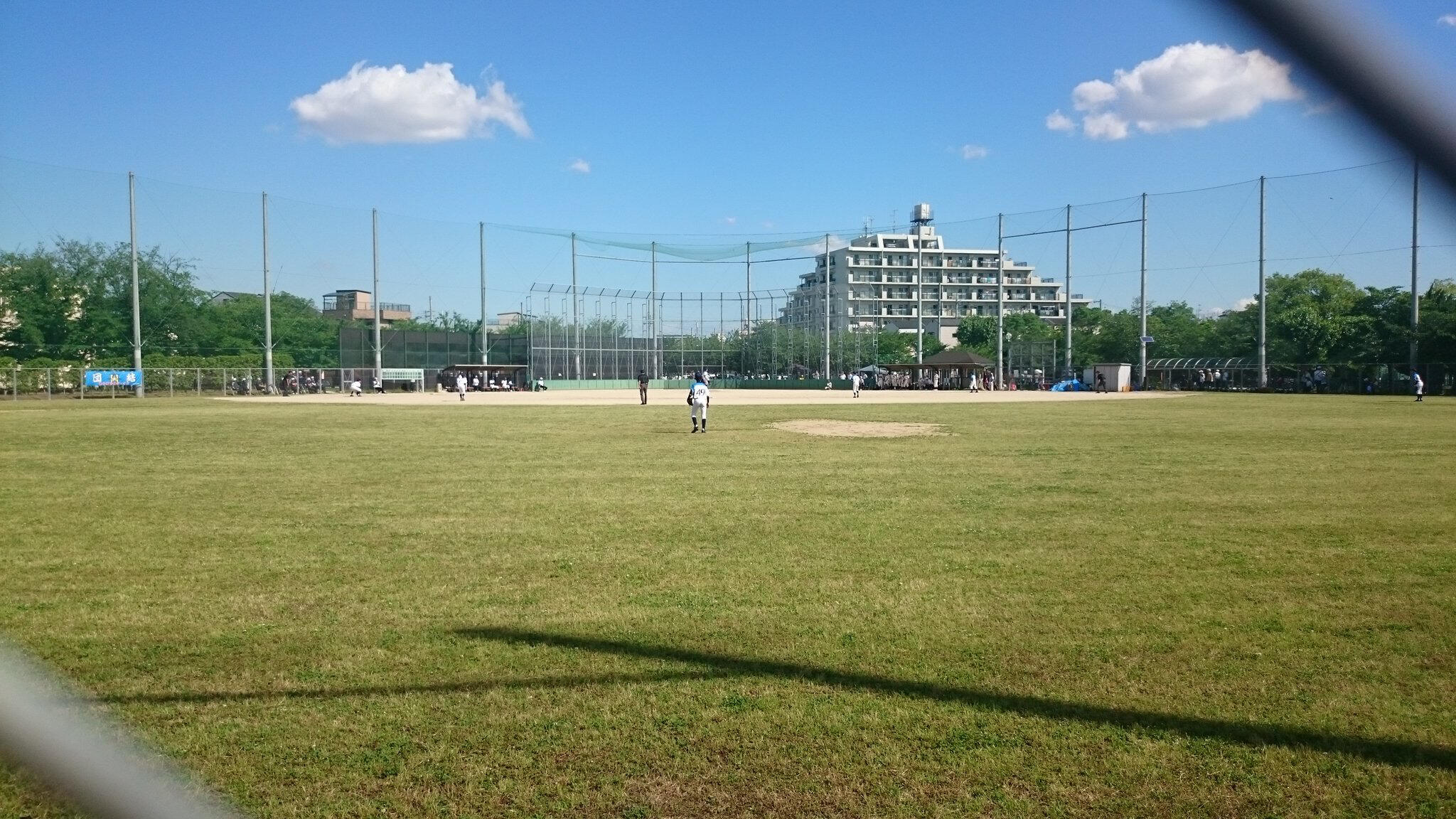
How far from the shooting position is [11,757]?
1.50 metres

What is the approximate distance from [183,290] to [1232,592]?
87.4 meters

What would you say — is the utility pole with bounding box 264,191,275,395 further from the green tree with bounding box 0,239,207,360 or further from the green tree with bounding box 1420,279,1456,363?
the green tree with bounding box 1420,279,1456,363

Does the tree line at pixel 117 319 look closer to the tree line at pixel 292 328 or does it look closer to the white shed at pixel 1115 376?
the tree line at pixel 292 328

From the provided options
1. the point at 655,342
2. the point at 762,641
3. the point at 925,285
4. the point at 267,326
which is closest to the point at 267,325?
the point at 267,326

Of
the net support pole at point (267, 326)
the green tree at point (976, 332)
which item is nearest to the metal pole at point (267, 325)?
the net support pole at point (267, 326)

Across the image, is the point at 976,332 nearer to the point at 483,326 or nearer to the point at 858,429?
the point at 483,326

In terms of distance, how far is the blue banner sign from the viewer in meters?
56.8

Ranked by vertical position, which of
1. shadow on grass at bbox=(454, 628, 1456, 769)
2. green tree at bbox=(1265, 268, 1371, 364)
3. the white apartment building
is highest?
the white apartment building

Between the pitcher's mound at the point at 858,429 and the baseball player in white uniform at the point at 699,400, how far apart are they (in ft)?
6.75

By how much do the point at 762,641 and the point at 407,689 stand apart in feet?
6.55

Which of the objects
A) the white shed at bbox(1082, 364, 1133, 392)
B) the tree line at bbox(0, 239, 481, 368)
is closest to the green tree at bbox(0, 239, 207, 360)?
the tree line at bbox(0, 239, 481, 368)

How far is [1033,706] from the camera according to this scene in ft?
15.9

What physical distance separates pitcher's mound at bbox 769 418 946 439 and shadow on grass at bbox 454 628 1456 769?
55.4ft

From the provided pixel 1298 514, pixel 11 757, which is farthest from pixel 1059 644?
pixel 1298 514
